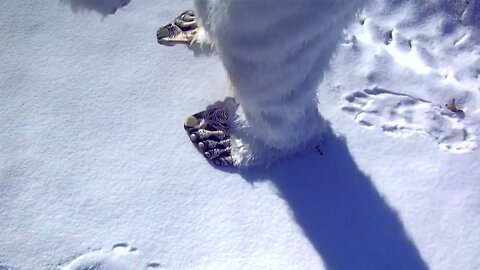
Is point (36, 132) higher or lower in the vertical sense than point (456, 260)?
higher

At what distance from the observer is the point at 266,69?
1.18 meters

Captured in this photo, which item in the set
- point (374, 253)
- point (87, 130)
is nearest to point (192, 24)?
point (87, 130)

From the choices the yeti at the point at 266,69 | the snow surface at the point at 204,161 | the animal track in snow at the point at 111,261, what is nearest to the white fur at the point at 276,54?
the yeti at the point at 266,69

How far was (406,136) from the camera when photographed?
1575 millimetres

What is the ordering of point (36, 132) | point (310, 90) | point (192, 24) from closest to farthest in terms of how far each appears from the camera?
point (310, 90)
point (36, 132)
point (192, 24)

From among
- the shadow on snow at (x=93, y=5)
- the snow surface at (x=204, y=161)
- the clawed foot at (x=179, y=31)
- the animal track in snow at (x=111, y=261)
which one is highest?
the shadow on snow at (x=93, y=5)

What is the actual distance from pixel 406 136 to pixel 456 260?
343 mm

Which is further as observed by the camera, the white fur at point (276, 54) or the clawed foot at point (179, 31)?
the clawed foot at point (179, 31)

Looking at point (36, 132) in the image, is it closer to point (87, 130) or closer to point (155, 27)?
point (87, 130)

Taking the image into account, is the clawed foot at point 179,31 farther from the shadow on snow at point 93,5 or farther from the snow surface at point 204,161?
the shadow on snow at point 93,5

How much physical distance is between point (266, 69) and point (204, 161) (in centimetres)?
43

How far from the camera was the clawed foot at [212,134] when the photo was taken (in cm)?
154

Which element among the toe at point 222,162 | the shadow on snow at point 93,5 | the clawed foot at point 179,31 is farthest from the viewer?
the clawed foot at point 179,31

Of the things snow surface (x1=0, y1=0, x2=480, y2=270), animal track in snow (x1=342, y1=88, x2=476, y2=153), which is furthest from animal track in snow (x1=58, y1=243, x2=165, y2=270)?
animal track in snow (x1=342, y1=88, x2=476, y2=153)
